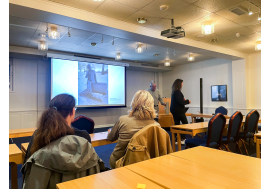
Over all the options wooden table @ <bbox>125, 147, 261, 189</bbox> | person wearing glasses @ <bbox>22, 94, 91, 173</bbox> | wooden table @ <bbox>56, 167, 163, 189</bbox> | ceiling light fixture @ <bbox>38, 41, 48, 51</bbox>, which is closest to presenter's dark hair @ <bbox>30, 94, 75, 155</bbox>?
person wearing glasses @ <bbox>22, 94, 91, 173</bbox>

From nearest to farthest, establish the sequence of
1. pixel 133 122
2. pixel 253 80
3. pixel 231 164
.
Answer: pixel 231 164 → pixel 133 122 → pixel 253 80

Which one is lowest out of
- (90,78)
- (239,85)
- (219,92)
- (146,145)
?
(146,145)

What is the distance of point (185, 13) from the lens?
3.46m

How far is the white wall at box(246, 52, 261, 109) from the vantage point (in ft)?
21.0

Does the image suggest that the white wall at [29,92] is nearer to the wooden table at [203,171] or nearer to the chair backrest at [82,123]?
the chair backrest at [82,123]

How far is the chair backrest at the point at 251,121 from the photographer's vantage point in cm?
356

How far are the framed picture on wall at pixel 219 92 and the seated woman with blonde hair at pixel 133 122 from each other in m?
6.24

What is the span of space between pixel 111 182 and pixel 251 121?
3.64 metres

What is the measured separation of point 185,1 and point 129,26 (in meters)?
1.23

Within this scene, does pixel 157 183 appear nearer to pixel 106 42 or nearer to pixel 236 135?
pixel 236 135

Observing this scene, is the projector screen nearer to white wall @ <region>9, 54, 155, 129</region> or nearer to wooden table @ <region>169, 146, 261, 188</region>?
white wall @ <region>9, 54, 155, 129</region>

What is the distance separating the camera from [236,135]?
3412 millimetres

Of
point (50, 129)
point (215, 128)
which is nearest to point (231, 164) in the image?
point (50, 129)

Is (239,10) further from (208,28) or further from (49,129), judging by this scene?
(49,129)
